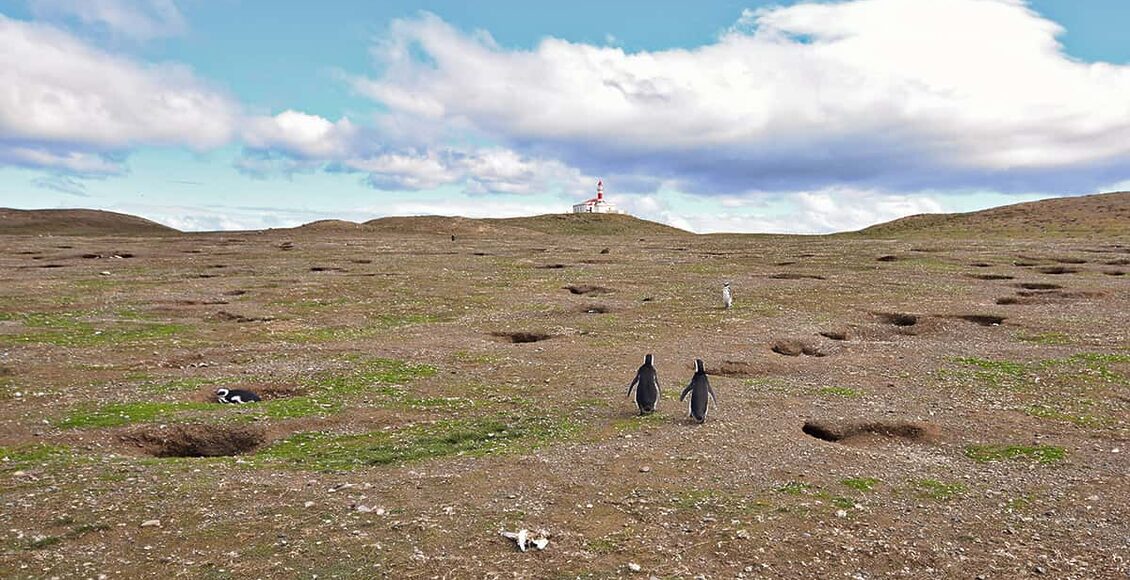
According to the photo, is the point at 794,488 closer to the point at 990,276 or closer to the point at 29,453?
the point at 29,453

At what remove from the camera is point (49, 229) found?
91.1 m

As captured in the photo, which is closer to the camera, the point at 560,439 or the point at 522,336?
the point at 560,439

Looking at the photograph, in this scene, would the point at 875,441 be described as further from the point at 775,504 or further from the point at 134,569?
the point at 134,569

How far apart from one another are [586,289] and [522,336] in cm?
1306

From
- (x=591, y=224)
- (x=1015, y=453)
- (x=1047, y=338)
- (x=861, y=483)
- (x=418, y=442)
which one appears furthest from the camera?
(x=591, y=224)

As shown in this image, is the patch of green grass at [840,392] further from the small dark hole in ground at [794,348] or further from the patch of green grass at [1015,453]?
the small dark hole in ground at [794,348]

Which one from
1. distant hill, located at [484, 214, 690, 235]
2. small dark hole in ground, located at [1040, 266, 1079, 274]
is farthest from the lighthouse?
small dark hole in ground, located at [1040, 266, 1079, 274]

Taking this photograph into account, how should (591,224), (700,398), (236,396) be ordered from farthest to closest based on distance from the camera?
1. (591,224)
2. (236,396)
3. (700,398)

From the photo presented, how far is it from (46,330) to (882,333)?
29536 millimetres

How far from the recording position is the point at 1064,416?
17.2 metres

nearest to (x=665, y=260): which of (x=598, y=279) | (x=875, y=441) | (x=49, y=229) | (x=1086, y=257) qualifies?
(x=598, y=279)

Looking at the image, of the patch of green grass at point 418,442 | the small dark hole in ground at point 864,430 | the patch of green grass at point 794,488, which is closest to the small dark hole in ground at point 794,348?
the small dark hole in ground at point 864,430

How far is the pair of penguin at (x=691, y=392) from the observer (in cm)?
1638

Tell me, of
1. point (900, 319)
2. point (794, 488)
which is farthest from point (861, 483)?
point (900, 319)
